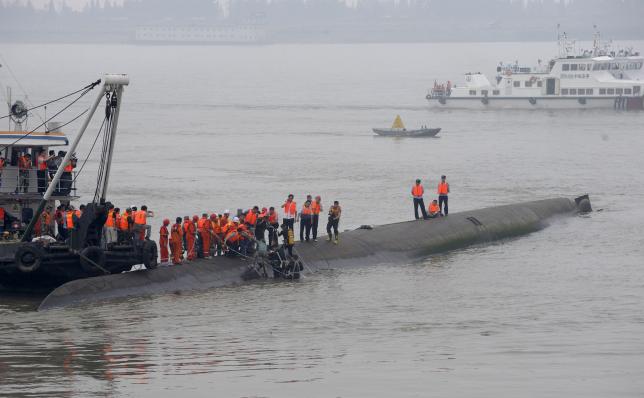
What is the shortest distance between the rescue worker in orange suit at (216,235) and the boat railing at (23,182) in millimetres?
4417

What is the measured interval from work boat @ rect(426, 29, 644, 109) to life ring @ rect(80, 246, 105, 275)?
86.0 metres

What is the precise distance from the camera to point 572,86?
114 m

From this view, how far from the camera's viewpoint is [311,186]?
61.5 meters

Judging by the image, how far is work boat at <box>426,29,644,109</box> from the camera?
112125 mm

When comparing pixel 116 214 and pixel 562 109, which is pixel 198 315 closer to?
pixel 116 214

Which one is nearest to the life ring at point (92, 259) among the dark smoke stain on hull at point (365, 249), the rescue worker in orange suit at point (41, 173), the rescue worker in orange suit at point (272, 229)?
the dark smoke stain on hull at point (365, 249)

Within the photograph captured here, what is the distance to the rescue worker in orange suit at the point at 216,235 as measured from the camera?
3365 cm

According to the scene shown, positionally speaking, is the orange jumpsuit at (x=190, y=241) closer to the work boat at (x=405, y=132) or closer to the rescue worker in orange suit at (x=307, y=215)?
the rescue worker in orange suit at (x=307, y=215)

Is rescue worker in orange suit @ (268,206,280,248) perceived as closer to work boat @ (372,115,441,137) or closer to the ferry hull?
work boat @ (372,115,441,137)

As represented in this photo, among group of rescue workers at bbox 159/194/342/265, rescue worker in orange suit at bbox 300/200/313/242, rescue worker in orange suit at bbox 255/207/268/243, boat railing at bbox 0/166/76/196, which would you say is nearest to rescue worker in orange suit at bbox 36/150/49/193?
boat railing at bbox 0/166/76/196

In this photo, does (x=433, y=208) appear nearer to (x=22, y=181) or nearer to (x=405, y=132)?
(x=22, y=181)

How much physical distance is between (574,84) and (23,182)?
85.8 metres

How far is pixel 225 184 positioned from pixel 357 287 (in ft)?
93.7

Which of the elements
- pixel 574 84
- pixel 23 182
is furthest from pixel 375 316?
pixel 574 84
